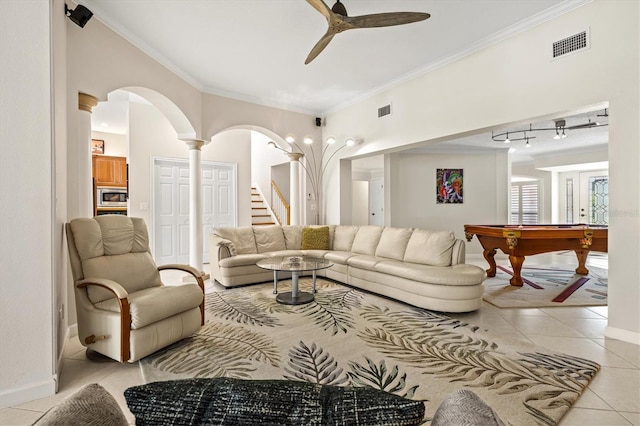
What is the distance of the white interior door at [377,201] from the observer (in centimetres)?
1030

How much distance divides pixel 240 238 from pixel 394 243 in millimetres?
2475

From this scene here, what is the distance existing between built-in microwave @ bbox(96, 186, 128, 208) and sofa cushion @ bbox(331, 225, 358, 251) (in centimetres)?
435

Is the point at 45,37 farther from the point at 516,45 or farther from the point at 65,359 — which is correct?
the point at 516,45

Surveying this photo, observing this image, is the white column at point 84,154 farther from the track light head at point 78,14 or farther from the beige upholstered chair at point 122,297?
the track light head at point 78,14

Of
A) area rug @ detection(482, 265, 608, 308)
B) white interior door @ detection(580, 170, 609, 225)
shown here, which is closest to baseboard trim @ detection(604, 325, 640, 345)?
area rug @ detection(482, 265, 608, 308)

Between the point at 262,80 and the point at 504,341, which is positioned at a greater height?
the point at 262,80

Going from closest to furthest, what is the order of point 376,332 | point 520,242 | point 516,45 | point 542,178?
point 376,332
point 516,45
point 520,242
point 542,178

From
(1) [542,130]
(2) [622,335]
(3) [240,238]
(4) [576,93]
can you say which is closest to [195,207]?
(3) [240,238]

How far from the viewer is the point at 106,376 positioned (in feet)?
7.35

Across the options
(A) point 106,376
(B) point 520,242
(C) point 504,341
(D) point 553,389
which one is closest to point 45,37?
(A) point 106,376

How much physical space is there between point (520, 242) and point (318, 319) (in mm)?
3347

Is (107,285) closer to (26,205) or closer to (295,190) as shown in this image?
(26,205)

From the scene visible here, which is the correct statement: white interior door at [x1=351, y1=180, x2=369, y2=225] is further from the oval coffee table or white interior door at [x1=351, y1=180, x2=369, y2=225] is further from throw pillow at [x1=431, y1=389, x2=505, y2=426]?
throw pillow at [x1=431, y1=389, x2=505, y2=426]

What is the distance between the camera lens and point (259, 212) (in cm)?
862
